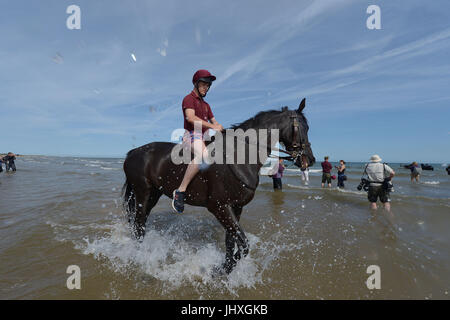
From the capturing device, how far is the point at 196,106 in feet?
10.8

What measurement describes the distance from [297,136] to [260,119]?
0.68 m

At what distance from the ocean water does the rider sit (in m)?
1.28

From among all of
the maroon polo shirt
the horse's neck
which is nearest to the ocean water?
the horse's neck

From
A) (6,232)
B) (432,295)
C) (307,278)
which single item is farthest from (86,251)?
(432,295)

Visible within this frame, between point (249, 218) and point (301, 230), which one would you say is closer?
point (301, 230)

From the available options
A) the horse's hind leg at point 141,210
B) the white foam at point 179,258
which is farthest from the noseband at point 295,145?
the horse's hind leg at point 141,210

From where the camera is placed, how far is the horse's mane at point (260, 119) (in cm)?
339

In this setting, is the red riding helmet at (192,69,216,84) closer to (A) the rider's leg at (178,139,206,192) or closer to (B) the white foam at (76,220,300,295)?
(A) the rider's leg at (178,139,206,192)

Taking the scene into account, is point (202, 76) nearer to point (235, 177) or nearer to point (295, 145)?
point (235, 177)

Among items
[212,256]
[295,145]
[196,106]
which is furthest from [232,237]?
[196,106]

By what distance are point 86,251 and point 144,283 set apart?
179 centimetres

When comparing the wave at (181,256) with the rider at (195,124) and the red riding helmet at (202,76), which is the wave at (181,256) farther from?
the red riding helmet at (202,76)

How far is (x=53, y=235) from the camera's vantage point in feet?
15.2
